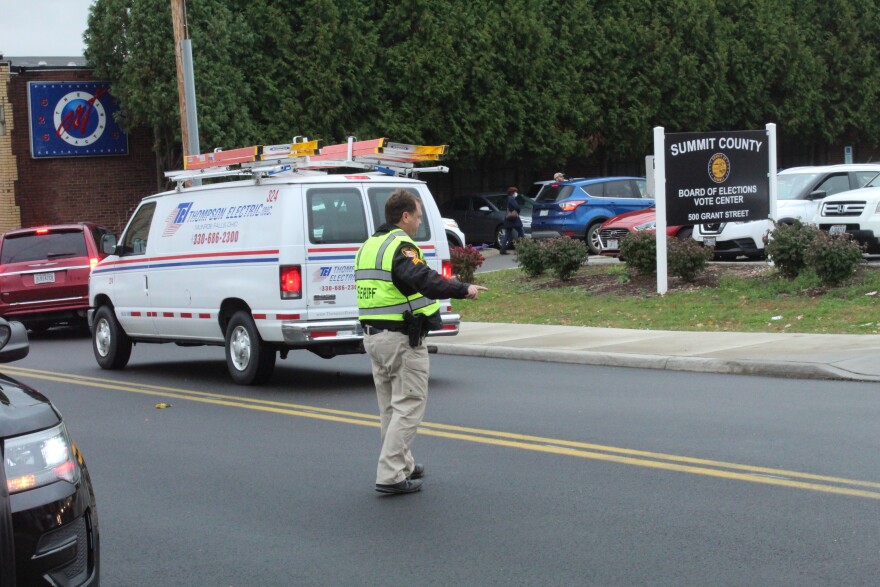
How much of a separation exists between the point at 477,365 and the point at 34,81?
23088 millimetres

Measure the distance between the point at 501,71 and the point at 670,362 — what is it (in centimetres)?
2631

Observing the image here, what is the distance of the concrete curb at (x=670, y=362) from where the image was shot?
1169cm

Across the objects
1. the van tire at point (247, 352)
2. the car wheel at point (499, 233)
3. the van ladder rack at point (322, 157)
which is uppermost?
the van ladder rack at point (322, 157)

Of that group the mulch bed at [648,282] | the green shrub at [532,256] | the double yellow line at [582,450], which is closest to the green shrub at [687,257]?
the mulch bed at [648,282]

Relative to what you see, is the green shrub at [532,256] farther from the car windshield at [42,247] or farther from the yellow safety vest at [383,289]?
the yellow safety vest at [383,289]

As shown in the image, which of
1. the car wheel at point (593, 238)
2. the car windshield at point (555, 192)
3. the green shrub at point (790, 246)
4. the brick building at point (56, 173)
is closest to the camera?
the green shrub at point (790, 246)

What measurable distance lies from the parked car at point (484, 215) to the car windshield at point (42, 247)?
1631cm

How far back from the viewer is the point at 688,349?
1354 cm

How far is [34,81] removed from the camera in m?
33.2

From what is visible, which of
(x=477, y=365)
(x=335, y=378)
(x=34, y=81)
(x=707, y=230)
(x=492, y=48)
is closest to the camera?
(x=335, y=378)

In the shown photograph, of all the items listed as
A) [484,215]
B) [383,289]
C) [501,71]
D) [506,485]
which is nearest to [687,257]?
[506,485]

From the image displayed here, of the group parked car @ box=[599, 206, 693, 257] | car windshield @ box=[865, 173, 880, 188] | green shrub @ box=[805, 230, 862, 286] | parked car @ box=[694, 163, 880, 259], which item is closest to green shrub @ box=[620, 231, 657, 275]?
parked car @ box=[694, 163, 880, 259]

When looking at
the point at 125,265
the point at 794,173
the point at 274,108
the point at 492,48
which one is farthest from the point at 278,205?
the point at 492,48

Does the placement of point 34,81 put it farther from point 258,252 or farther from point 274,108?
point 258,252
